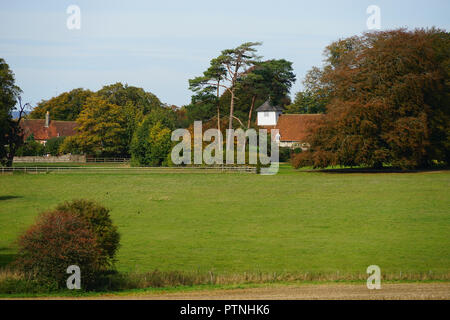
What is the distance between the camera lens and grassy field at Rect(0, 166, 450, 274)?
17.3 m

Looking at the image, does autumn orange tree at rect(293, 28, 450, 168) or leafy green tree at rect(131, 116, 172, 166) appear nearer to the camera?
autumn orange tree at rect(293, 28, 450, 168)

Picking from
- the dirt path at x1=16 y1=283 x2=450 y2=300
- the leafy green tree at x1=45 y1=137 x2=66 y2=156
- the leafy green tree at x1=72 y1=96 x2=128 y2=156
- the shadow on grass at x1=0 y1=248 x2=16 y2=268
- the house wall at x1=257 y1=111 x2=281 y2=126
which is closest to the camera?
the dirt path at x1=16 y1=283 x2=450 y2=300

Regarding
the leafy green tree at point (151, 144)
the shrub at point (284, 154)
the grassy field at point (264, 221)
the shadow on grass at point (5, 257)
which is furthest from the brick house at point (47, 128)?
the shadow on grass at point (5, 257)

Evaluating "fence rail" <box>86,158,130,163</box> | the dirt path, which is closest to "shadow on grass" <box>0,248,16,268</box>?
the dirt path

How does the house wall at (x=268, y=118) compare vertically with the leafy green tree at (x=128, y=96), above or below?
below

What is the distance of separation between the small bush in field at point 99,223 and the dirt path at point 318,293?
2734 millimetres

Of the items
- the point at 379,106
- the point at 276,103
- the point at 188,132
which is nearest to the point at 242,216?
the point at 379,106

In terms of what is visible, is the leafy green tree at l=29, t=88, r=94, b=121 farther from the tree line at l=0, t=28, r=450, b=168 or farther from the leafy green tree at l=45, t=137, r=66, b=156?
the tree line at l=0, t=28, r=450, b=168

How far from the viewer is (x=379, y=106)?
5159 cm

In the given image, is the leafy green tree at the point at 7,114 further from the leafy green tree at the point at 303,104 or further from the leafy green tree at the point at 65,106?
the leafy green tree at the point at 303,104

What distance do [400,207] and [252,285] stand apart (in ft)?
57.0

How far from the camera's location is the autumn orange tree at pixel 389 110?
169 ft

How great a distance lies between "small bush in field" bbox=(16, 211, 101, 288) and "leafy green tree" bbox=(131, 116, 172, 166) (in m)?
47.7
